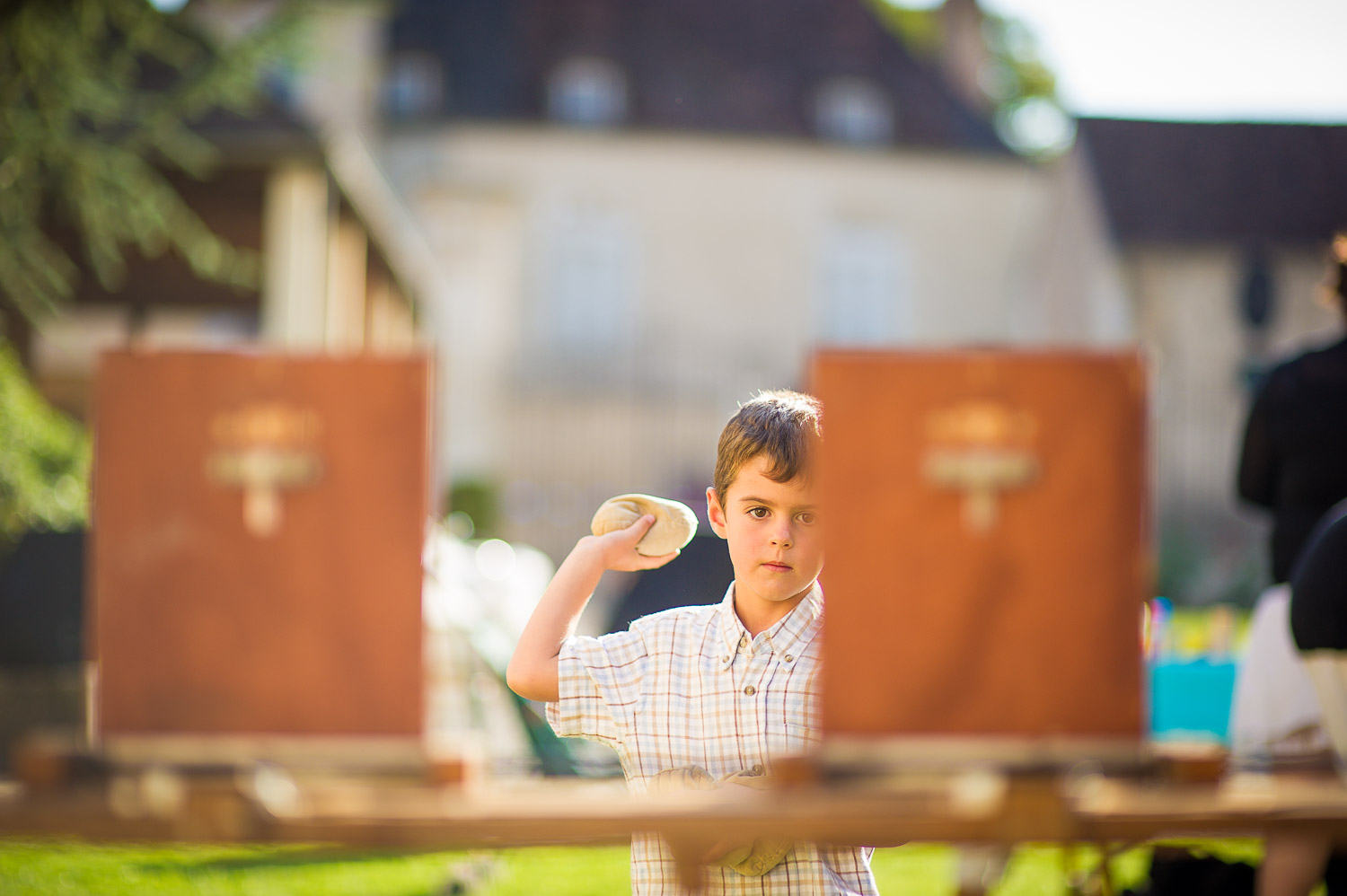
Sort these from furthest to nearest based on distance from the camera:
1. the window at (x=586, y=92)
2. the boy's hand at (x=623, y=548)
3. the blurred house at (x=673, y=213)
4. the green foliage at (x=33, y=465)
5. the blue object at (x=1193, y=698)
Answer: the window at (x=586, y=92) < the blurred house at (x=673, y=213) < the green foliage at (x=33, y=465) < the blue object at (x=1193, y=698) < the boy's hand at (x=623, y=548)

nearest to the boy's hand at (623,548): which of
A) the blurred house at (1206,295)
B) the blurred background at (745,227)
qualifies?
the blurred background at (745,227)

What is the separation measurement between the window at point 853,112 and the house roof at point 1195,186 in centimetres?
425

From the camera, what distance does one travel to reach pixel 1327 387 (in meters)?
3.14

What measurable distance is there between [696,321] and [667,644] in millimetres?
21179

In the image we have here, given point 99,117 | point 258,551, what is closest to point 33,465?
point 99,117

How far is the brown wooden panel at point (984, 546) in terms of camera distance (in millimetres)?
1177

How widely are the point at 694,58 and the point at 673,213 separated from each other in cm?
310

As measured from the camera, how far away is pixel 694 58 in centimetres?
2361

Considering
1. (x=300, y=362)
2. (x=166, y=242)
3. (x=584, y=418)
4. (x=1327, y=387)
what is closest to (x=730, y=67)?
(x=584, y=418)

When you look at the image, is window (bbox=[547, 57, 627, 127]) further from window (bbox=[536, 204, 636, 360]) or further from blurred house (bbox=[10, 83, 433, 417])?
blurred house (bbox=[10, 83, 433, 417])

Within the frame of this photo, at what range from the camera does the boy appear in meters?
1.82

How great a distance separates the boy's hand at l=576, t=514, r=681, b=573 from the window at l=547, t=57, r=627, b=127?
859 inches

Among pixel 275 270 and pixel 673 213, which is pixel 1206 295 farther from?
pixel 275 270

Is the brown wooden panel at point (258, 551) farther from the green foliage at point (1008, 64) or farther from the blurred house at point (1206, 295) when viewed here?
the green foliage at point (1008, 64)
